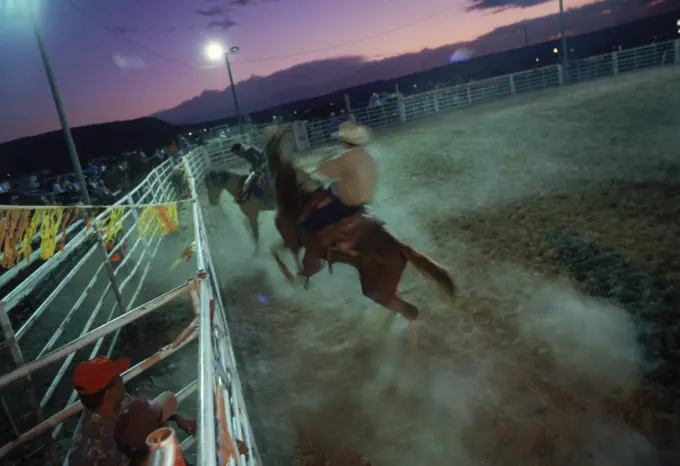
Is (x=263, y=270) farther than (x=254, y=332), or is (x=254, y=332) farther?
(x=263, y=270)

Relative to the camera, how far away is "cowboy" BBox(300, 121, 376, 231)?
4031 millimetres

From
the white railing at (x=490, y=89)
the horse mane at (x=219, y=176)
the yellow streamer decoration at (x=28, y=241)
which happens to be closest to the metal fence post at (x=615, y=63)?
the white railing at (x=490, y=89)

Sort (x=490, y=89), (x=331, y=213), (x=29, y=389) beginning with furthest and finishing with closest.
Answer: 1. (x=490, y=89)
2. (x=331, y=213)
3. (x=29, y=389)

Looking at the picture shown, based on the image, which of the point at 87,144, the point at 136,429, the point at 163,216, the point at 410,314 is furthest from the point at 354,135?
the point at 87,144

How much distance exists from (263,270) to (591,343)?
4.39 metres

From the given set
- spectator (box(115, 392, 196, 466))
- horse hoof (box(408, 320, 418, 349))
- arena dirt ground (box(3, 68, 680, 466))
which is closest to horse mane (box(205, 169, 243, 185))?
arena dirt ground (box(3, 68, 680, 466))

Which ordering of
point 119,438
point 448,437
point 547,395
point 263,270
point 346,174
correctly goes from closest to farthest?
point 119,438 → point 448,437 → point 547,395 → point 346,174 → point 263,270

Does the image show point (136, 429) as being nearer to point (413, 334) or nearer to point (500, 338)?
point (413, 334)

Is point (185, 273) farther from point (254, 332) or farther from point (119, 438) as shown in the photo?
point (119, 438)

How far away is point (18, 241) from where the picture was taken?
3230mm

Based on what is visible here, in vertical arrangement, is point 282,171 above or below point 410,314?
above

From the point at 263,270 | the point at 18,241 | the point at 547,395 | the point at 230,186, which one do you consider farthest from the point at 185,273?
the point at 547,395

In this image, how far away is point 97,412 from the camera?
1887 mm

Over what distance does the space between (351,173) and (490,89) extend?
21519mm
